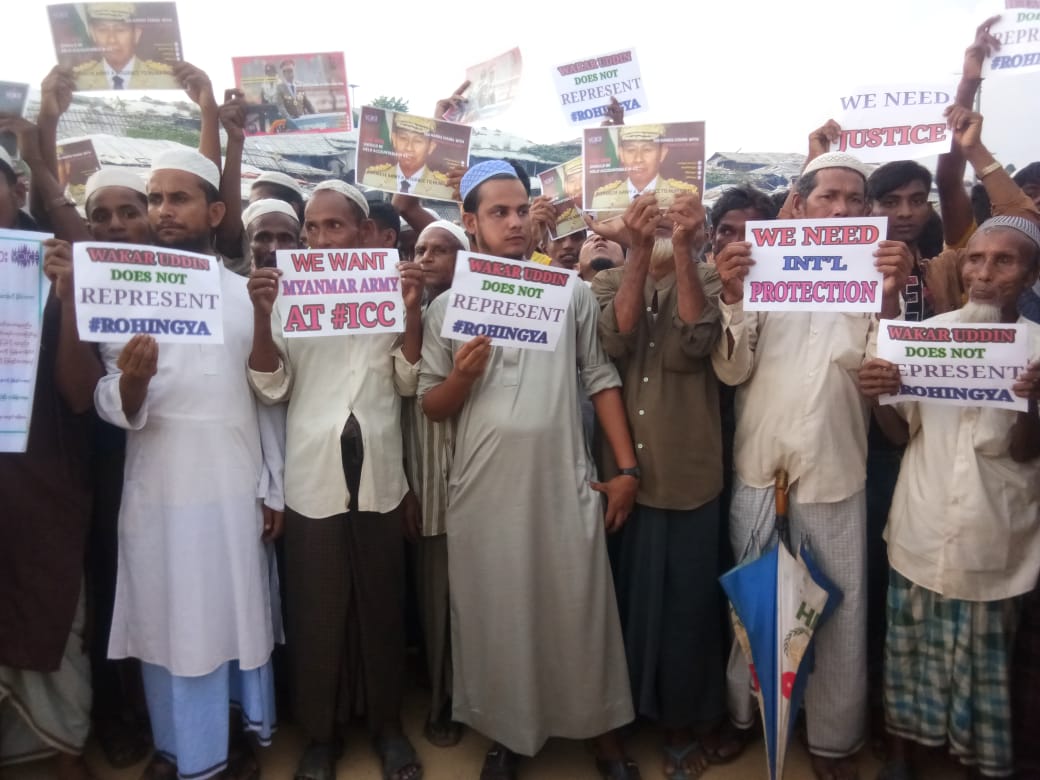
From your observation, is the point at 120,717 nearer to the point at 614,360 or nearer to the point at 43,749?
the point at 43,749

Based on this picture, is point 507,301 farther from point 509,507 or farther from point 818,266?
point 818,266

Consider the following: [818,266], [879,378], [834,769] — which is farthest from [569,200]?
[834,769]

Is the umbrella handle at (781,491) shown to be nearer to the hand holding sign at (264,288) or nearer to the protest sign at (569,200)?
the hand holding sign at (264,288)

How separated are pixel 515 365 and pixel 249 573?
134 cm

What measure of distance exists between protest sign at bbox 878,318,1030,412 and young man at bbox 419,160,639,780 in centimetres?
106

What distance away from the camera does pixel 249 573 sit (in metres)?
2.71

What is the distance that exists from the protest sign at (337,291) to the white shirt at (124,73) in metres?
1.41

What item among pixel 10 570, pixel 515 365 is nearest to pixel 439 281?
pixel 515 365

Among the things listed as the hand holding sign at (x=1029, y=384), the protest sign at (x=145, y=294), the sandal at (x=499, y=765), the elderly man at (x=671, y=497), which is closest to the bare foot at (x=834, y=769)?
the elderly man at (x=671, y=497)

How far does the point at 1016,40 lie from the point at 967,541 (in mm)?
2819

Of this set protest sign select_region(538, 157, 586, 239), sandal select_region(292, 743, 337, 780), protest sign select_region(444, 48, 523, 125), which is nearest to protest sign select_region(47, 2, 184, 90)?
protest sign select_region(444, 48, 523, 125)

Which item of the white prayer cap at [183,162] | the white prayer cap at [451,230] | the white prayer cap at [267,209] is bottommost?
the white prayer cap at [451,230]

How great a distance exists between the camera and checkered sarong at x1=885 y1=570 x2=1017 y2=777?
2.61 m

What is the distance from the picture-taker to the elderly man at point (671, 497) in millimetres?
2775
